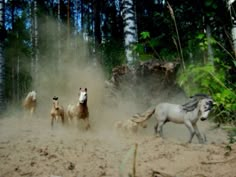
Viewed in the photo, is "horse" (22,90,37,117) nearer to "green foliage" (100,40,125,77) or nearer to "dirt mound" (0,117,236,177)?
"green foliage" (100,40,125,77)

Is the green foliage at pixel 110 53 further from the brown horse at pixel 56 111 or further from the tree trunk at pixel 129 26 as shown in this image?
the brown horse at pixel 56 111

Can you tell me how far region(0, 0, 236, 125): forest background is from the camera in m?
7.33

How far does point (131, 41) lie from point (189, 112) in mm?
3628

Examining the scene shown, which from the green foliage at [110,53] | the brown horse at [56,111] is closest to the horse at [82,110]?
the brown horse at [56,111]

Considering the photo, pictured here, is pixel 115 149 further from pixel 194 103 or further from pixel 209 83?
pixel 209 83

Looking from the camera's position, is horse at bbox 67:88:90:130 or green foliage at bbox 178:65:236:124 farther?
green foliage at bbox 178:65:236:124

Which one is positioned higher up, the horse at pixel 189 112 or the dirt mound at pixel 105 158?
the horse at pixel 189 112

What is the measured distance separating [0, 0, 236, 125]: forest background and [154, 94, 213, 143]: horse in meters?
0.38

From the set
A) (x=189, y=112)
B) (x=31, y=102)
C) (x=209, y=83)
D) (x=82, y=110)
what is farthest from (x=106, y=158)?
(x=31, y=102)

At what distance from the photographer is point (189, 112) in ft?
20.0

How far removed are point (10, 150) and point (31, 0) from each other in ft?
69.7

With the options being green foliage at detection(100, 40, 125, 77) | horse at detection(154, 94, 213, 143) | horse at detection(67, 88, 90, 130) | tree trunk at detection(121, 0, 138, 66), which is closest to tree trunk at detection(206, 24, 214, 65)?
tree trunk at detection(121, 0, 138, 66)

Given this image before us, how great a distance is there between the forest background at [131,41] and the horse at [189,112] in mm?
383

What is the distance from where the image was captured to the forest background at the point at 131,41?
7328mm
